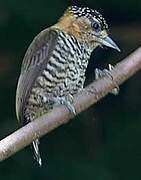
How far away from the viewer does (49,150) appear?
6008 mm

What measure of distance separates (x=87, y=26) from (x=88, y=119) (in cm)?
118

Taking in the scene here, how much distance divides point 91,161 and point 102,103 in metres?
0.34

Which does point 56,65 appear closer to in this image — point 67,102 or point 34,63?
point 34,63

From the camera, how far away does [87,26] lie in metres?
4.96

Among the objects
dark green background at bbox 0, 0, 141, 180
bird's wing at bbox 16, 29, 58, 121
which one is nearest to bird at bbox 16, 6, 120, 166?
bird's wing at bbox 16, 29, 58, 121

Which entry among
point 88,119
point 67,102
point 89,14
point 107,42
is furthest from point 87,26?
point 88,119

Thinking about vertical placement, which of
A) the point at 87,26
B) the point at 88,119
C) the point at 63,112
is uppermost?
the point at 87,26

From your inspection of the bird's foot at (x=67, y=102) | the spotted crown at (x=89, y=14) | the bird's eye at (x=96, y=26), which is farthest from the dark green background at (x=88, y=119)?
the bird's foot at (x=67, y=102)

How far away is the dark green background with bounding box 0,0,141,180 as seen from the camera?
5738mm

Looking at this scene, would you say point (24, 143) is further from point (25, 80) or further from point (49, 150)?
point (49, 150)

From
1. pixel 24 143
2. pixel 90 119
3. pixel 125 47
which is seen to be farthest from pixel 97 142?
pixel 24 143

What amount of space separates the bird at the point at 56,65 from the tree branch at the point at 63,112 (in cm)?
48

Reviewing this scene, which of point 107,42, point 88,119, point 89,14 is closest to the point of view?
point 107,42

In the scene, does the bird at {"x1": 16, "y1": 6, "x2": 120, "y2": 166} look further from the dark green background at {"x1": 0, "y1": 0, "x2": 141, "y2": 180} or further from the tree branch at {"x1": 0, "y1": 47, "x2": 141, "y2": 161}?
the dark green background at {"x1": 0, "y1": 0, "x2": 141, "y2": 180}
